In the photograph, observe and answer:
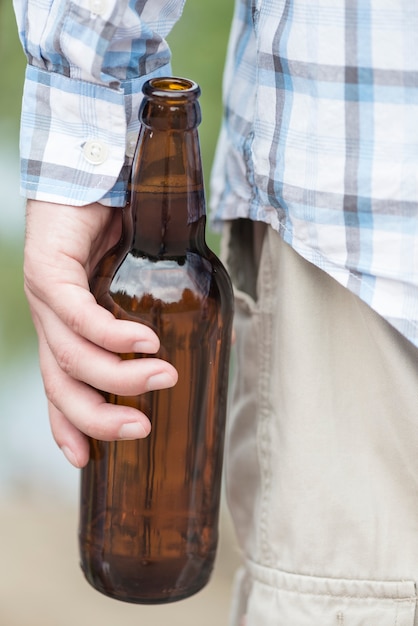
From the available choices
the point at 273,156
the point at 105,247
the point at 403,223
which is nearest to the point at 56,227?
the point at 105,247

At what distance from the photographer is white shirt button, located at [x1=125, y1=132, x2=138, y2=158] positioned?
36.2 inches

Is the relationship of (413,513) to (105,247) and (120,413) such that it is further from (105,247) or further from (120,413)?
(105,247)

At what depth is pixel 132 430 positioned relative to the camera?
2.68ft

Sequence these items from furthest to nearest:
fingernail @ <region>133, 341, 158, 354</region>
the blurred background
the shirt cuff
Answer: the blurred background
the shirt cuff
fingernail @ <region>133, 341, 158, 354</region>

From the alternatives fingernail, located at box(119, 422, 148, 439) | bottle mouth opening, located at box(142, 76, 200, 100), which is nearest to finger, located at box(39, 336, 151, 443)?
fingernail, located at box(119, 422, 148, 439)

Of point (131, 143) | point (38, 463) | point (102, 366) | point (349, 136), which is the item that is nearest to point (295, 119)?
point (349, 136)

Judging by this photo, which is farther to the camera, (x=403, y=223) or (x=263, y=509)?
(x=263, y=509)

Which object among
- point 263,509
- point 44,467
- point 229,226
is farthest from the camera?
point 44,467

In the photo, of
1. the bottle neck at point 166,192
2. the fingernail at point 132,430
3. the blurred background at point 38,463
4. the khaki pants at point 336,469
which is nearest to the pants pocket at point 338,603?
the khaki pants at point 336,469

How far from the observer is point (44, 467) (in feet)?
8.38

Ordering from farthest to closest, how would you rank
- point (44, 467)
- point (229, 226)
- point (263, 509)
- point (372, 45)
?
point (44, 467) < point (229, 226) < point (263, 509) < point (372, 45)

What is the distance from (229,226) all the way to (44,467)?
166 centimetres

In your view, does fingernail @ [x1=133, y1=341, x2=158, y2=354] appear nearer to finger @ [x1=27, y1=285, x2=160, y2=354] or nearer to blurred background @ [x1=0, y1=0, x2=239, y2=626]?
finger @ [x1=27, y1=285, x2=160, y2=354]

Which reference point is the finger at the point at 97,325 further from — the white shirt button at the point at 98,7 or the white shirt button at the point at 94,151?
the white shirt button at the point at 98,7
